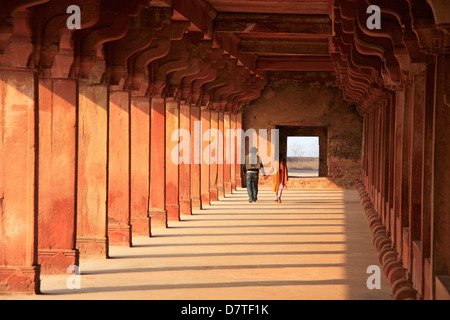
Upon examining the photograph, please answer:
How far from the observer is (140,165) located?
13398 millimetres

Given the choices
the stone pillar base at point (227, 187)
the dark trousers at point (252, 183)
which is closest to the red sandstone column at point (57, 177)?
the dark trousers at point (252, 183)

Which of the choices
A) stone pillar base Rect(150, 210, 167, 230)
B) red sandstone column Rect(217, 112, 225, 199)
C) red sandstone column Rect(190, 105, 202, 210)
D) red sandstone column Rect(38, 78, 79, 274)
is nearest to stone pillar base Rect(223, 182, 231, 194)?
red sandstone column Rect(217, 112, 225, 199)

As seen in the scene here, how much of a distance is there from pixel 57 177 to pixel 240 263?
8.35 feet

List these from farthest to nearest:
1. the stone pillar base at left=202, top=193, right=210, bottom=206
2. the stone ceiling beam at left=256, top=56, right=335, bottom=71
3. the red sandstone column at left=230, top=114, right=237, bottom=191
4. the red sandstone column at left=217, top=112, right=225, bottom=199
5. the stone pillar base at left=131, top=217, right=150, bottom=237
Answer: the red sandstone column at left=230, top=114, right=237, bottom=191
the stone ceiling beam at left=256, top=56, right=335, bottom=71
the red sandstone column at left=217, top=112, right=225, bottom=199
the stone pillar base at left=202, top=193, right=210, bottom=206
the stone pillar base at left=131, top=217, right=150, bottom=237

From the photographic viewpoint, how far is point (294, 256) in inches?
429

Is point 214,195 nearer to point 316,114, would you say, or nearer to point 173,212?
point 173,212

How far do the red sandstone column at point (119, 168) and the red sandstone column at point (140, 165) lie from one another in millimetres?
1103

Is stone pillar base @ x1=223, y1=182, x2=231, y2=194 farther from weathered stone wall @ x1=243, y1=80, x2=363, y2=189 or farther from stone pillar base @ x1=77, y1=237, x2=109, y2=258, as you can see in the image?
stone pillar base @ x1=77, y1=237, x2=109, y2=258

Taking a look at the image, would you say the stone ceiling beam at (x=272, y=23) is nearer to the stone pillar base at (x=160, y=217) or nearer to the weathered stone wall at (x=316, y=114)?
the stone pillar base at (x=160, y=217)

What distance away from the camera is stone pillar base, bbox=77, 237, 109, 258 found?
10.6 m

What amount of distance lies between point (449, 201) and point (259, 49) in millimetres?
13615

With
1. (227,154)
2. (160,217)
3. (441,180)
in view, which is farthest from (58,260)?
(227,154)

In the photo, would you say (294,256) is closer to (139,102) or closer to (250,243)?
(250,243)
